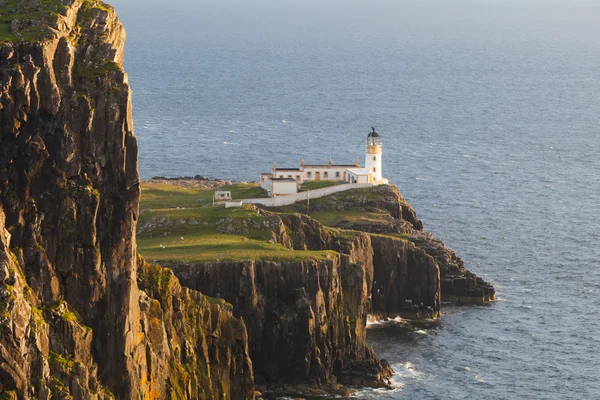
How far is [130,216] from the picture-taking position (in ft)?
312

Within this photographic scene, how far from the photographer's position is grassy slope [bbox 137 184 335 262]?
489 ft

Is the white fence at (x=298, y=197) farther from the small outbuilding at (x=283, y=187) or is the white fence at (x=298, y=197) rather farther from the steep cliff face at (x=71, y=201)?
the steep cliff face at (x=71, y=201)

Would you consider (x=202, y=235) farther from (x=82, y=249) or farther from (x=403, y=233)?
(x=82, y=249)

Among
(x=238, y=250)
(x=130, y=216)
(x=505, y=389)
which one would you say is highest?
(x=130, y=216)

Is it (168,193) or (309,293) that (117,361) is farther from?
(168,193)

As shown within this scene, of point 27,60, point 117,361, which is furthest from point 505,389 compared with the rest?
point 27,60

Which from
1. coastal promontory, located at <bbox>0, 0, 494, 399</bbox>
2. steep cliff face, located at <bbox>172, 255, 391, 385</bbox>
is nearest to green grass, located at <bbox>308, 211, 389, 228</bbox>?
steep cliff face, located at <bbox>172, 255, 391, 385</bbox>

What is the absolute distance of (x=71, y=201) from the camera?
9275 centimetres

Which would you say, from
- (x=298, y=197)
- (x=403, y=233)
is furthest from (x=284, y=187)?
(x=403, y=233)

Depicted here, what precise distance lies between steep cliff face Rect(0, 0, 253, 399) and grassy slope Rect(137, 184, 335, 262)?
49.6 m

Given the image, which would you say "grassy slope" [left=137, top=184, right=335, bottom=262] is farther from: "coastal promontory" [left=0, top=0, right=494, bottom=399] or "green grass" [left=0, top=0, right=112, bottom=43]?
"green grass" [left=0, top=0, right=112, bottom=43]

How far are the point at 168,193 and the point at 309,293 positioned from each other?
57.3 m

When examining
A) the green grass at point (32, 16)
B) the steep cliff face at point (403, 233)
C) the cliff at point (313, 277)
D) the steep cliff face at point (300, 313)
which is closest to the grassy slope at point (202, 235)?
the cliff at point (313, 277)

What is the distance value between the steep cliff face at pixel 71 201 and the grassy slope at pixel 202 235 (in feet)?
163
